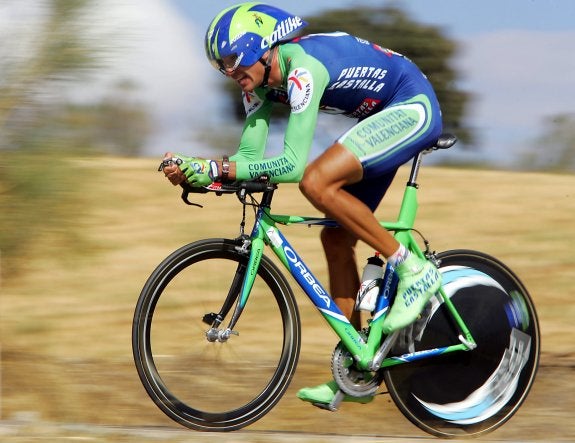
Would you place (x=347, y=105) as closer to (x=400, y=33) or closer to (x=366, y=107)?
(x=366, y=107)

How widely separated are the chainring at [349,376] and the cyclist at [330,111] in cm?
8

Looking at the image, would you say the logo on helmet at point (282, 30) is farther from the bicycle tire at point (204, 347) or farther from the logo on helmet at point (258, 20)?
the bicycle tire at point (204, 347)

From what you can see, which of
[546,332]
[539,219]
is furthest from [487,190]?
[546,332]

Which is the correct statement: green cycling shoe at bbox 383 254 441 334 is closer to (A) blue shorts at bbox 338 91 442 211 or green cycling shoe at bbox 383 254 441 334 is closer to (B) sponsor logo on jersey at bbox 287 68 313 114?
(A) blue shorts at bbox 338 91 442 211

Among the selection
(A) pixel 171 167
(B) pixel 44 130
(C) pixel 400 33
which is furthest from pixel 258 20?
(C) pixel 400 33

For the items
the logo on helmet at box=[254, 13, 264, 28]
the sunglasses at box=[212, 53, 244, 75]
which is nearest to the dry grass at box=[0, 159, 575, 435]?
the sunglasses at box=[212, 53, 244, 75]

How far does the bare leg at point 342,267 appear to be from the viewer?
599cm

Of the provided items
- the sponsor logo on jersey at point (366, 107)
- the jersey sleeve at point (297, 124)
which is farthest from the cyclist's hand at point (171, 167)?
the sponsor logo on jersey at point (366, 107)

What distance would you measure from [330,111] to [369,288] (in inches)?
34.2

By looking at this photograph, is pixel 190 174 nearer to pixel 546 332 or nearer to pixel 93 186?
pixel 93 186

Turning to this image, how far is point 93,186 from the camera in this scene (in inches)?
357

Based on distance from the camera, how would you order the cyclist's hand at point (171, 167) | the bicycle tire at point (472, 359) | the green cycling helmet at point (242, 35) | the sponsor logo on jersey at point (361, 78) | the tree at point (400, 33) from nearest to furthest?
the cyclist's hand at point (171, 167)
the green cycling helmet at point (242, 35)
the sponsor logo on jersey at point (361, 78)
the bicycle tire at point (472, 359)
the tree at point (400, 33)

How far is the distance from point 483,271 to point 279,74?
4.89ft

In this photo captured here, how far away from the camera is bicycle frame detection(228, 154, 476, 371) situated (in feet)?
18.6
